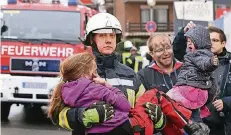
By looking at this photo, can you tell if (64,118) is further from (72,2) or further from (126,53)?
(126,53)

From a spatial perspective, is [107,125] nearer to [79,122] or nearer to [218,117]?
[79,122]

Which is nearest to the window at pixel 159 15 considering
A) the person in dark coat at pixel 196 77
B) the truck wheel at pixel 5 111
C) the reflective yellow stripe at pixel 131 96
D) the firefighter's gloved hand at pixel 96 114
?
the truck wheel at pixel 5 111

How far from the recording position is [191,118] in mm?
3518

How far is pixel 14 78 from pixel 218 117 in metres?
6.23

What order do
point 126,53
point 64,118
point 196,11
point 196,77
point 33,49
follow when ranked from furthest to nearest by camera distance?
point 126,53, point 196,11, point 33,49, point 196,77, point 64,118

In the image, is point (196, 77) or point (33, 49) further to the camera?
point (33, 49)

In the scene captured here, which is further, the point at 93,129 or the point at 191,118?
the point at 191,118

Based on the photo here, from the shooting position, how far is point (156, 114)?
10.2 ft

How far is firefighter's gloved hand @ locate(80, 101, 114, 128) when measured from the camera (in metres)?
2.94

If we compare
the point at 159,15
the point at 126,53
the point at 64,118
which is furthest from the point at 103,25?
the point at 159,15

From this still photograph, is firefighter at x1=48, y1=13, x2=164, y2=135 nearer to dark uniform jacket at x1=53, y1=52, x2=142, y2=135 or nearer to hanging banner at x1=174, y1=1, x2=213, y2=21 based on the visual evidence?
dark uniform jacket at x1=53, y1=52, x2=142, y2=135

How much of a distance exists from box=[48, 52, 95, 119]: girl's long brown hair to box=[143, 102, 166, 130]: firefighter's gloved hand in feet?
1.36

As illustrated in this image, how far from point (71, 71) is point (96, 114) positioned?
338 millimetres

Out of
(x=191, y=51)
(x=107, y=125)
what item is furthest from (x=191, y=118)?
(x=107, y=125)
